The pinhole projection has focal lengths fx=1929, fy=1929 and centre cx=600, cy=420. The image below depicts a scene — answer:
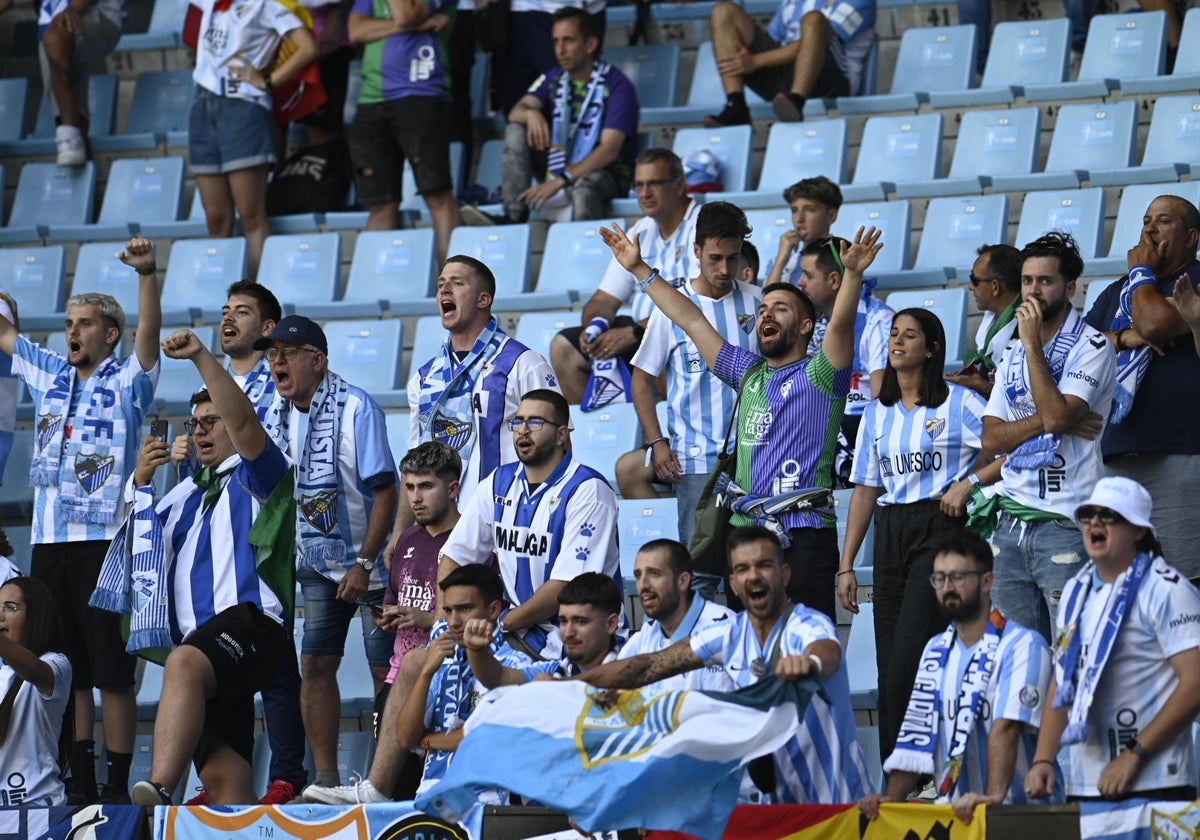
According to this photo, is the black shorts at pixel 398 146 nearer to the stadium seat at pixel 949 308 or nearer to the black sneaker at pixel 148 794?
the stadium seat at pixel 949 308

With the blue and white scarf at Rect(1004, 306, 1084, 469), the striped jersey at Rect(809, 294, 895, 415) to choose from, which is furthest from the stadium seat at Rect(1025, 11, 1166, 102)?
the blue and white scarf at Rect(1004, 306, 1084, 469)

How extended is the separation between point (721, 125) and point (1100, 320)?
3.76 m

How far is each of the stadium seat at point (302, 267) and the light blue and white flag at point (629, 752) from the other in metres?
4.90

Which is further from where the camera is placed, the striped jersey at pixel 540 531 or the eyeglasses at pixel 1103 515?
the striped jersey at pixel 540 531

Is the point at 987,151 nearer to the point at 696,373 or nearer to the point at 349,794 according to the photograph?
the point at 696,373

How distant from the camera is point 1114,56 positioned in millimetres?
10469

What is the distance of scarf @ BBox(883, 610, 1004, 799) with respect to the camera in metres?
5.91

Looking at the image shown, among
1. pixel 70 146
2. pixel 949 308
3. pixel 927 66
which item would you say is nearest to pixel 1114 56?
pixel 927 66

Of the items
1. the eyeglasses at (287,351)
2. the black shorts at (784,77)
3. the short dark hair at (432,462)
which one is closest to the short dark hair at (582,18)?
the black shorts at (784,77)

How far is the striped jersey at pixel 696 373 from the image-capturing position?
25.1 feet

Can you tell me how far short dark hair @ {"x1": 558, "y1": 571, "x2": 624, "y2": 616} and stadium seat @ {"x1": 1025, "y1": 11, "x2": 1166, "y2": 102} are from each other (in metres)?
5.00

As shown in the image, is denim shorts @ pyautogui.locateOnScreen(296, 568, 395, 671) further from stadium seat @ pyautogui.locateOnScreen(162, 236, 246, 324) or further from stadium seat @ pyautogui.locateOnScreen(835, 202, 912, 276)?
stadium seat @ pyautogui.locateOnScreen(162, 236, 246, 324)

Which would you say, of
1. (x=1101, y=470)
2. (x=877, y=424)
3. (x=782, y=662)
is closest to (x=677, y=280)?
(x=877, y=424)

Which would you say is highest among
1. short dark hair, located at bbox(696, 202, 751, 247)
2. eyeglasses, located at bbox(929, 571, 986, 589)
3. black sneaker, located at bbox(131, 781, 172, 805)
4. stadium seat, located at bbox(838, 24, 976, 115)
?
stadium seat, located at bbox(838, 24, 976, 115)
